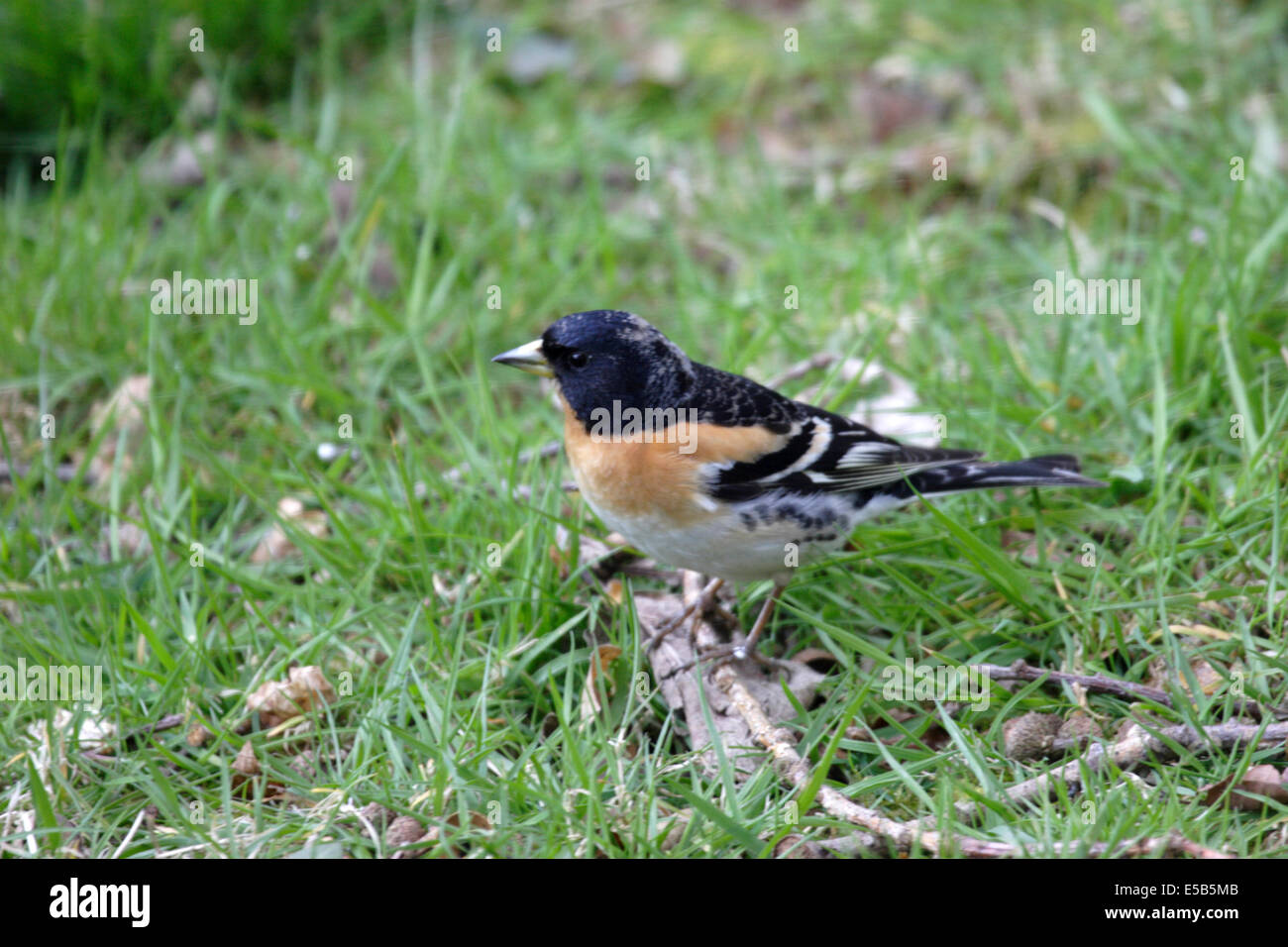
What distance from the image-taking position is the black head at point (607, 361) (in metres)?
3.83

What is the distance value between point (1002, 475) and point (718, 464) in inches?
36.4

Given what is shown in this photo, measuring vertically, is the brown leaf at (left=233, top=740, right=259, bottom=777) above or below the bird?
below

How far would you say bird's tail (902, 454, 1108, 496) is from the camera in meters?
3.81

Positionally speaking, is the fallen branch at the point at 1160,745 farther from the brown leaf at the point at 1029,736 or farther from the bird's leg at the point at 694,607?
the bird's leg at the point at 694,607

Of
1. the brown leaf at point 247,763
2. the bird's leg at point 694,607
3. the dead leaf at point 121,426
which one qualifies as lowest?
the brown leaf at point 247,763

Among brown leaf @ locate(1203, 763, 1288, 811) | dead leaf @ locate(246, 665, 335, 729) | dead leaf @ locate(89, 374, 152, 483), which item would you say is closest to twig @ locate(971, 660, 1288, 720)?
brown leaf @ locate(1203, 763, 1288, 811)

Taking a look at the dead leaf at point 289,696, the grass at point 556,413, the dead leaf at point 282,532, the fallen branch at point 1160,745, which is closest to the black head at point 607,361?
the grass at point 556,413

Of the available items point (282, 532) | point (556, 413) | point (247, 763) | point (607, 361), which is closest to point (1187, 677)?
point (607, 361)

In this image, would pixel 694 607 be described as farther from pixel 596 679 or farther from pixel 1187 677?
pixel 1187 677

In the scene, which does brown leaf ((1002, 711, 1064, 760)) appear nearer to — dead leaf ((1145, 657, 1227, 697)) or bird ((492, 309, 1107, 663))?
dead leaf ((1145, 657, 1227, 697))

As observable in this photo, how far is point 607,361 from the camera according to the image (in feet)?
12.6

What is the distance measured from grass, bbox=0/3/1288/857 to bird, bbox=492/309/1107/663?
0.25 metres

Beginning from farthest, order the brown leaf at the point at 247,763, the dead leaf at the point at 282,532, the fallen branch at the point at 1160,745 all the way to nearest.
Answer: the dead leaf at the point at 282,532, the brown leaf at the point at 247,763, the fallen branch at the point at 1160,745

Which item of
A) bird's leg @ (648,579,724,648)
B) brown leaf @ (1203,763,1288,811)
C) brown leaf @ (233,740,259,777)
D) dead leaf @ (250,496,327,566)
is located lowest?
brown leaf @ (1203,763,1288,811)
